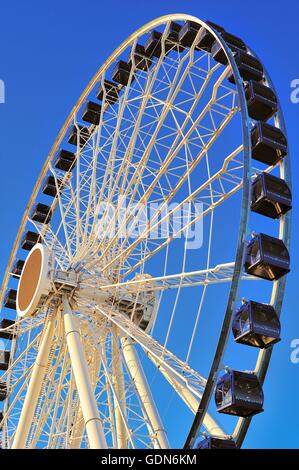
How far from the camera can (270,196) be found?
14.0 meters

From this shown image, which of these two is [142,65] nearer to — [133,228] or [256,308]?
[133,228]

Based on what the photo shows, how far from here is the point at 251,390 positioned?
12305 millimetres

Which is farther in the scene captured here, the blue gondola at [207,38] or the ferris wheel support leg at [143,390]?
the blue gondola at [207,38]

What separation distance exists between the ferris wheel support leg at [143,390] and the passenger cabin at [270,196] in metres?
5.41

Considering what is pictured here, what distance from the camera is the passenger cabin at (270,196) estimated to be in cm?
1396

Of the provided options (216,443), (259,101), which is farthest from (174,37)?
(216,443)

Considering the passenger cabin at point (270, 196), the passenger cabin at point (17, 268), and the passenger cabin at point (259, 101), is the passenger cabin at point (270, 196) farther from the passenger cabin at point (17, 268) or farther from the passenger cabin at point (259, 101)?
the passenger cabin at point (17, 268)

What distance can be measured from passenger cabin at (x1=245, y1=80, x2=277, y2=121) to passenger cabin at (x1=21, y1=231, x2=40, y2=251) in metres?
13.0

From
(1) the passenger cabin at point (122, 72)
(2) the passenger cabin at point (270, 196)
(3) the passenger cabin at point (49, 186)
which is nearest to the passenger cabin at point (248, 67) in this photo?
(2) the passenger cabin at point (270, 196)

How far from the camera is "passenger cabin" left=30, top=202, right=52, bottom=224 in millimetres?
26312

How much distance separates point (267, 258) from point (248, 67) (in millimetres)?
5306

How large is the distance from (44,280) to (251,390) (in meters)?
7.61

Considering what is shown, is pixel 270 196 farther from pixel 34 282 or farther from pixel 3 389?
pixel 3 389
